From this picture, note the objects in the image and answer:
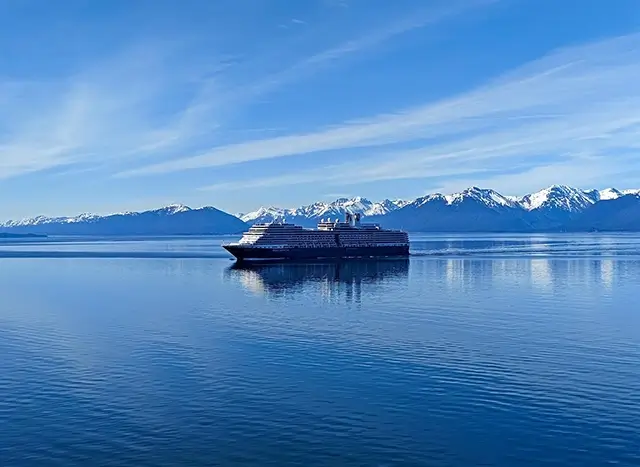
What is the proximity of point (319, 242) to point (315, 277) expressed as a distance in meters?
42.9

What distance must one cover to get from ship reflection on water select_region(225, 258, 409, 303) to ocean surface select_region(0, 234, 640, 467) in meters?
7.89

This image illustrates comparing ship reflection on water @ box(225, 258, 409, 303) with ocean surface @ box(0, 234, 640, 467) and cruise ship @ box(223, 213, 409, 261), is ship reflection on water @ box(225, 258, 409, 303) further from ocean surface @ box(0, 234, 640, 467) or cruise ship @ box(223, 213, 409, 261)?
ocean surface @ box(0, 234, 640, 467)

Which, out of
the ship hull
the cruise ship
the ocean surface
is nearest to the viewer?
the ocean surface

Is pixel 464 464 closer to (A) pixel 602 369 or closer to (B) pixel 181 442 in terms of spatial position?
(B) pixel 181 442

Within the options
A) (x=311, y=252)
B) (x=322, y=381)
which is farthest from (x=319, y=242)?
(x=322, y=381)

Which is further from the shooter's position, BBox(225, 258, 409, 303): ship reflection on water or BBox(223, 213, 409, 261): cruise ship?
BBox(223, 213, 409, 261): cruise ship

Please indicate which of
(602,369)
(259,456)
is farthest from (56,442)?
(602,369)

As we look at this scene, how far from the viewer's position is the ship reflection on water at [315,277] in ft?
222

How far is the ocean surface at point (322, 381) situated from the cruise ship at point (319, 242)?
201 ft

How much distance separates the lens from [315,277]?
286ft

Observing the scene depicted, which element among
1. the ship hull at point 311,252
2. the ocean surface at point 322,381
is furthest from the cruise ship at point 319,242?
the ocean surface at point 322,381

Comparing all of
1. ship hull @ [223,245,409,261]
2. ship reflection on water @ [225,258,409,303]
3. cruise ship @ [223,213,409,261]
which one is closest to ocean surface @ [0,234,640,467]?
ship reflection on water @ [225,258,409,303]

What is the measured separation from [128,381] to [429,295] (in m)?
38.4

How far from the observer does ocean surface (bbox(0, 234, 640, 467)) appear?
2086 centimetres
